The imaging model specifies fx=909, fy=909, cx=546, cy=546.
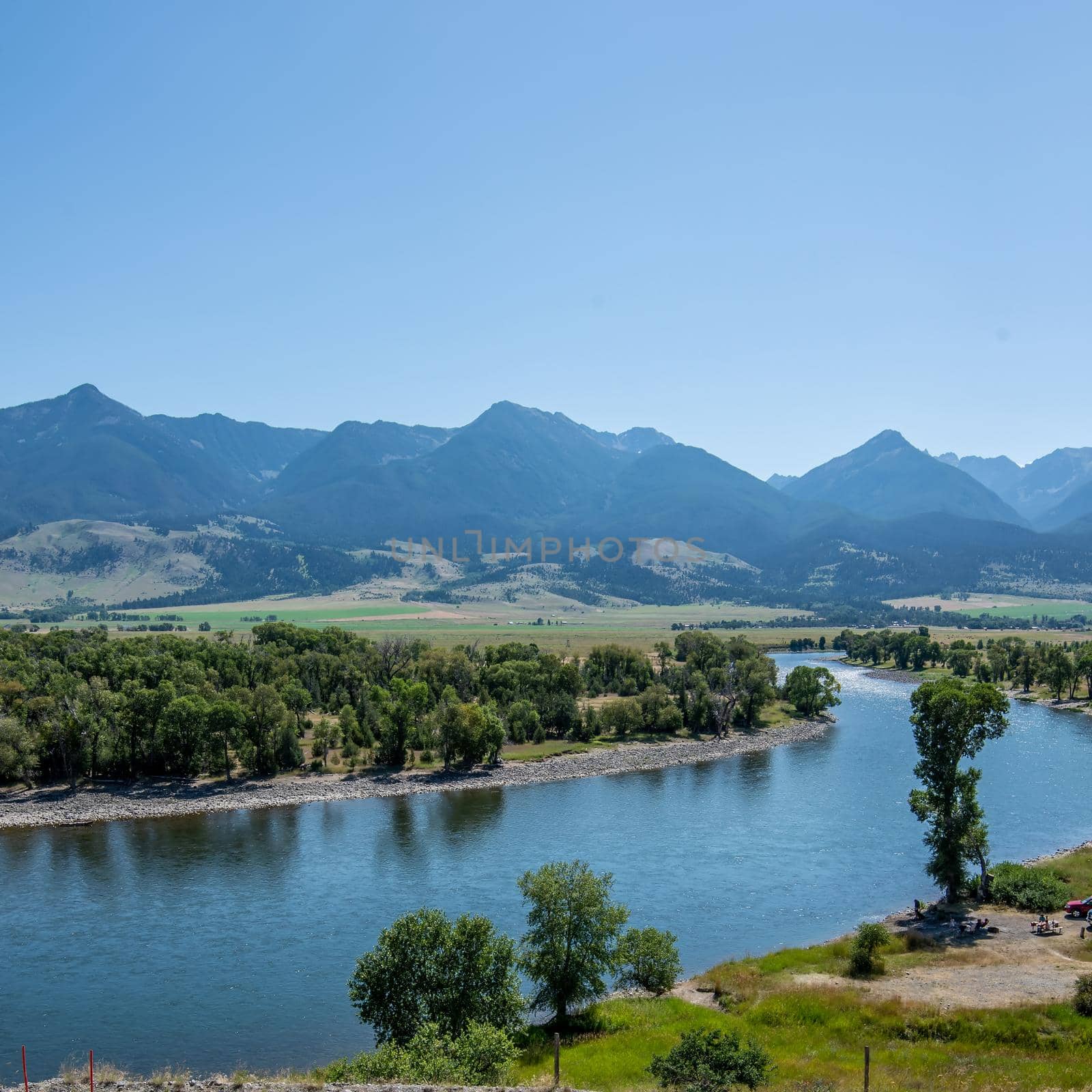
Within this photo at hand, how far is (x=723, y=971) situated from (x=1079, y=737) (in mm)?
76680

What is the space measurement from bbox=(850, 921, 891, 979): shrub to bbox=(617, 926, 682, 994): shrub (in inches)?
309

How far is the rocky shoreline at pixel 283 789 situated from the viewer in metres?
71.0

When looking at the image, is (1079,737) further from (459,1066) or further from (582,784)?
(459,1066)

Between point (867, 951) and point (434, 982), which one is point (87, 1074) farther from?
point (867, 951)

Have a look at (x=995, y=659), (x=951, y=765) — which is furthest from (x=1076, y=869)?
(x=995, y=659)

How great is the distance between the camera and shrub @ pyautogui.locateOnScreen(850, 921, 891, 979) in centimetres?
3981

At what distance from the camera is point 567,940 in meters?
36.5

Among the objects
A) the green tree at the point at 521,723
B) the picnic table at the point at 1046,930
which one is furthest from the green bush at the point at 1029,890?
the green tree at the point at 521,723

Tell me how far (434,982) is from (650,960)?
1167 cm

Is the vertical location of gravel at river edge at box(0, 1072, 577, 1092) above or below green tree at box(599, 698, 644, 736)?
above

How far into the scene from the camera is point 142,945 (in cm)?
4541

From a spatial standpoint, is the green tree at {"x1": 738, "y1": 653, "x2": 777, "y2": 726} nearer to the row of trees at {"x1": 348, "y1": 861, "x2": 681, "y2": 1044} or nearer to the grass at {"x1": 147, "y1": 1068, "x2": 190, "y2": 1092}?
the row of trees at {"x1": 348, "y1": 861, "x2": 681, "y2": 1044}

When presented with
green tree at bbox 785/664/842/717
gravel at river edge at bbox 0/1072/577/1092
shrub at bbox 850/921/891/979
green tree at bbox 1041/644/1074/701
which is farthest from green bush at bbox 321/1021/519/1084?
green tree at bbox 1041/644/1074/701

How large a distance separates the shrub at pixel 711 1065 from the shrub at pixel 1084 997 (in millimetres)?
13139
